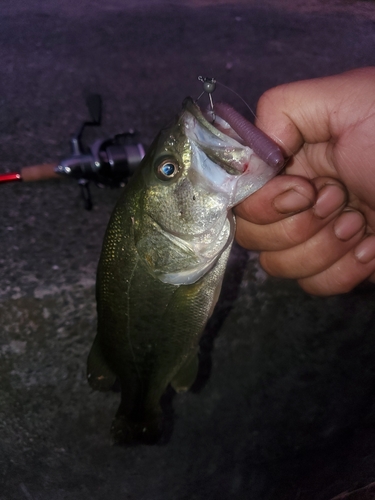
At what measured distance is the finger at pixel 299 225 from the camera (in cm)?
124

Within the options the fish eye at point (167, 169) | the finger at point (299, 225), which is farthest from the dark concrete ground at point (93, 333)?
the fish eye at point (167, 169)

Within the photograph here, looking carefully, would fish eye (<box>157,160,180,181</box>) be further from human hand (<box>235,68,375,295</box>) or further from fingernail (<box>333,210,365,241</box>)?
fingernail (<box>333,210,365,241</box>)

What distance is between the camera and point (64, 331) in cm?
158

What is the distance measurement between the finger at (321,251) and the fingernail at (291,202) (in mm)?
264

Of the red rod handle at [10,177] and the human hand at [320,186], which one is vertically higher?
the human hand at [320,186]

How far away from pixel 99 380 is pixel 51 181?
103cm

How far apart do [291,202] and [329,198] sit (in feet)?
0.52

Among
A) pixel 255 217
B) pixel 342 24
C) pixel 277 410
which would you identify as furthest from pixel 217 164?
pixel 342 24

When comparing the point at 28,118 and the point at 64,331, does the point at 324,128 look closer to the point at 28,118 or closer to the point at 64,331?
the point at 64,331

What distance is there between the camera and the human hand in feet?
3.79

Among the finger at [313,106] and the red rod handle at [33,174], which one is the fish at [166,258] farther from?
the red rod handle at [33,174]

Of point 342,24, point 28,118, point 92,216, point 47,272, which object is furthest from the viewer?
point 342,24

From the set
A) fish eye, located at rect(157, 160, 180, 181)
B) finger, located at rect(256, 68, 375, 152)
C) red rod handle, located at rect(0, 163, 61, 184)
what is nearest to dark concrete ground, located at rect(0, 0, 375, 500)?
red rod handle, located at rect(0, 163, 61, 184)

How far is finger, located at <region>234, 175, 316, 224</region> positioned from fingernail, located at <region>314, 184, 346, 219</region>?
5 cm
